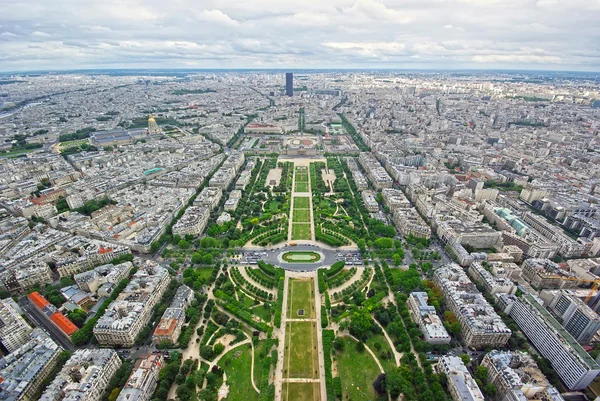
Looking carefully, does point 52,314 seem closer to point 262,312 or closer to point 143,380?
point 143,380

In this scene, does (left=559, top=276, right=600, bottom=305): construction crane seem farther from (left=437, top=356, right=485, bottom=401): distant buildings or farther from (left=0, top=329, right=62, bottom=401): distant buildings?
(left=0, top=329, right=62, bottom=401): distant buildings

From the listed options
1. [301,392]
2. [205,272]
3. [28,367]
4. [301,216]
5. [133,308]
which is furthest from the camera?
[301,216]

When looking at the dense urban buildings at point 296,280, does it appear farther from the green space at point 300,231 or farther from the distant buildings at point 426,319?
the green space at point 300,231

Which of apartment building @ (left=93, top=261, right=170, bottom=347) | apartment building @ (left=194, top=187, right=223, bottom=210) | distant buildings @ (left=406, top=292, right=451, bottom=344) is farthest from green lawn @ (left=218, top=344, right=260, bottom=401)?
apartment building @ (left=194, top=187, right=223, bottom=210)

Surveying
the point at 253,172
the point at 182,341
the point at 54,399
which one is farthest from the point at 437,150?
the point at 54,399

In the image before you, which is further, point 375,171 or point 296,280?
point 375,171

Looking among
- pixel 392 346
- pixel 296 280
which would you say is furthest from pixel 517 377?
pixel 296 280

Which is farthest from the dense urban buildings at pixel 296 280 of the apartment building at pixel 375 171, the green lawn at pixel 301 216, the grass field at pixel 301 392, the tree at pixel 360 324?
the apartment building at pixel 375 171
